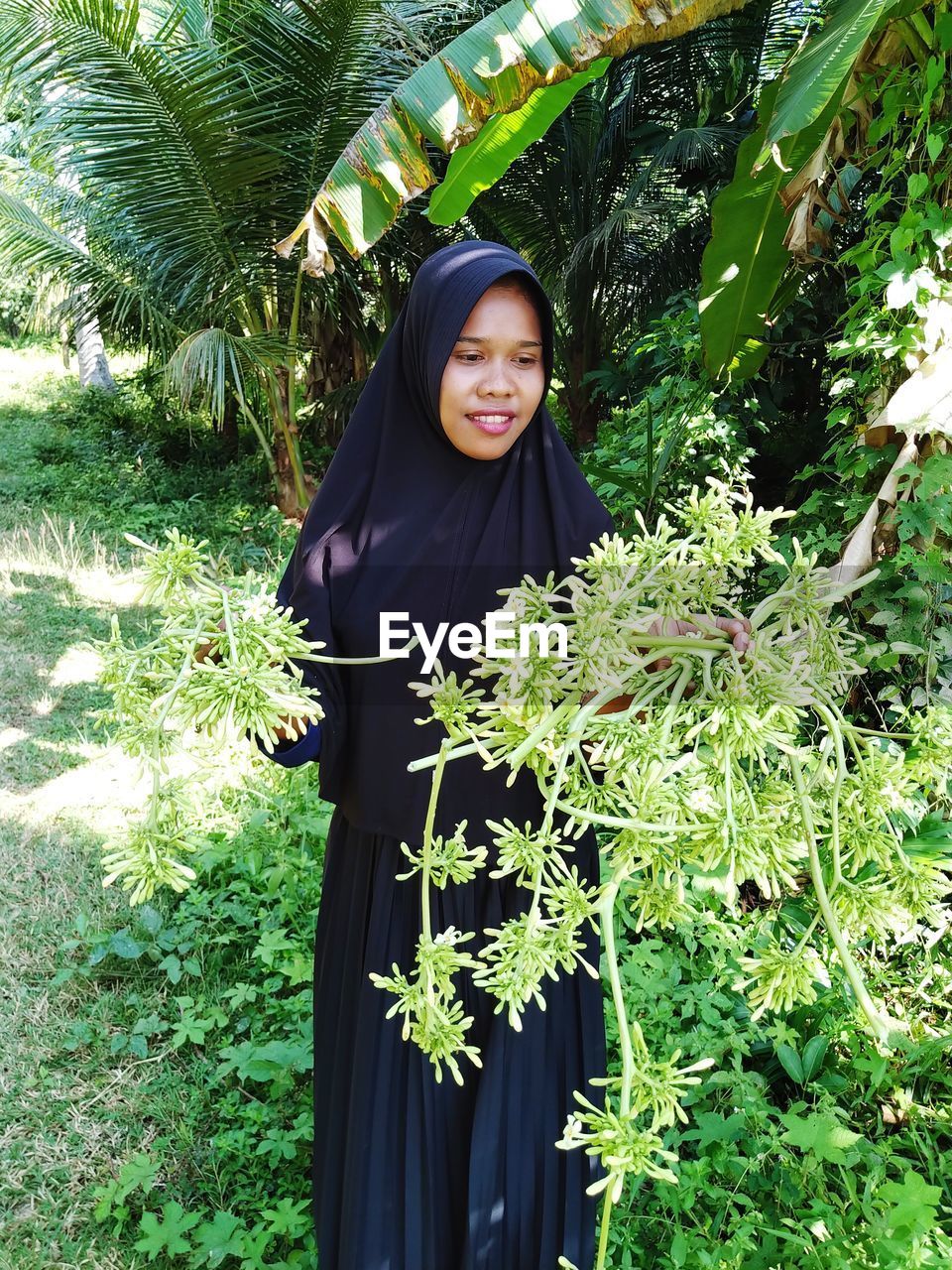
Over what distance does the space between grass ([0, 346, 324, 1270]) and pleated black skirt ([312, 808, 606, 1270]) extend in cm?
47

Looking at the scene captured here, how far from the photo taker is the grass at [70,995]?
1.85 m

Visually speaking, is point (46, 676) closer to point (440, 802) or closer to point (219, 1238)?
point (219, 1238)

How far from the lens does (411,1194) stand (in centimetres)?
130

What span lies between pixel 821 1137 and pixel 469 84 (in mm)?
2473

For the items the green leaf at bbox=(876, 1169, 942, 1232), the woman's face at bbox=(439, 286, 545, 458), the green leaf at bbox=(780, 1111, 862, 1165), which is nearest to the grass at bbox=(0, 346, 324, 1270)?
the woman's face at bbox=(439, 286, 545, 458)

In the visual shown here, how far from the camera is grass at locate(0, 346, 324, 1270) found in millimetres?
1853

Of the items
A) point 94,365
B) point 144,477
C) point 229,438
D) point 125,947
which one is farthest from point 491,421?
point 94,365

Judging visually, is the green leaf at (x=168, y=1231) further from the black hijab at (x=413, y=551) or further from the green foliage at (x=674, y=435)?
the green foliage at (x=674, y=435)

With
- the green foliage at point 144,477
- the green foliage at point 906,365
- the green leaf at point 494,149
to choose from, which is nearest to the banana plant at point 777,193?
the green foliage at point 906,365

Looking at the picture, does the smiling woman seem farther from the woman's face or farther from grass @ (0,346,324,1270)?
grass @ (0,346,324,1270)

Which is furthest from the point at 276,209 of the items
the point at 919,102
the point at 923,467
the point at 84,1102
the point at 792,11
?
the point at 84,1102

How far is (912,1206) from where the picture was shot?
1.42 meters

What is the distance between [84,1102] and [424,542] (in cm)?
166

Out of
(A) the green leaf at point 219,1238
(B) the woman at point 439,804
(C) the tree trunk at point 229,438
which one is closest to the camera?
(B) the woman at point 439,804
